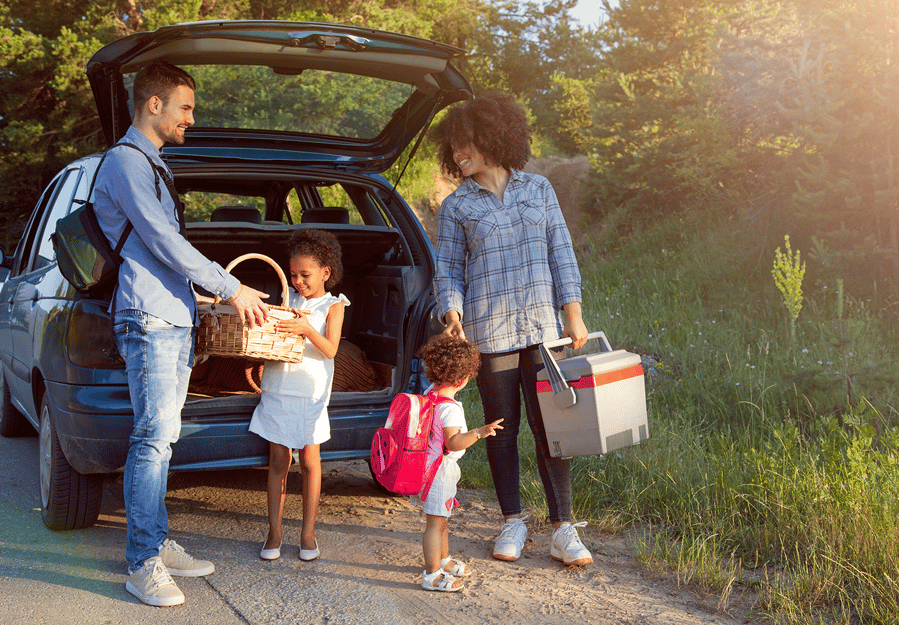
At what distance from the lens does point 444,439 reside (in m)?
2.90

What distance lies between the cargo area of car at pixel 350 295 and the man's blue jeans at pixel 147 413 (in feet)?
2.26

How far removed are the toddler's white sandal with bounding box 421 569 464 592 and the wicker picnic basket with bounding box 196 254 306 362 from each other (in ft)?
3.36

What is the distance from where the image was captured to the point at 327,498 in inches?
165

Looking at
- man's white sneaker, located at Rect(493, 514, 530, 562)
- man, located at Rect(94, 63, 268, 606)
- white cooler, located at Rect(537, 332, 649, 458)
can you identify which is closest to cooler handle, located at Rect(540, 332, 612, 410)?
white cooler, located at Rect(537, 332, 649, 458)

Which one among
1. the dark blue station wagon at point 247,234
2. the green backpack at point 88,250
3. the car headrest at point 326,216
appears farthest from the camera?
the car headrest at point 326,216

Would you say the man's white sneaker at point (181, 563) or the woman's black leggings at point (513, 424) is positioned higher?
the woman's black leggings at point (513, 424)

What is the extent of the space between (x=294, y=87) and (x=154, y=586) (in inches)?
107

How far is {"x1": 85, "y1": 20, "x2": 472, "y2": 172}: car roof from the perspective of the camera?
333 centimetres

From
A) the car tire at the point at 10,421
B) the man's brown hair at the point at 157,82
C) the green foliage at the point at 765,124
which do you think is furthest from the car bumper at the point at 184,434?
the green foliage at the point at 765,124

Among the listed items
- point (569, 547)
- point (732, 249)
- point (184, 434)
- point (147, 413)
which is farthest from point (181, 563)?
point (732, 249)

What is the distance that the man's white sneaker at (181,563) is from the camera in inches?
121

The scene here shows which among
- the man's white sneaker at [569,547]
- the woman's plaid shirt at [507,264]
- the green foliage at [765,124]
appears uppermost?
the green foliage at [765,124]

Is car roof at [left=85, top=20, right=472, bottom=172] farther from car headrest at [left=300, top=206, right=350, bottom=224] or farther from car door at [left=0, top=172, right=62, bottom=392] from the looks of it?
car door at [left=0, top=172, right=62, bottom=392]

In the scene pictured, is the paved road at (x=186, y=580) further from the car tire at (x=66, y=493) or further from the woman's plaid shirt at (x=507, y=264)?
the woman's plaid shirt at (x=507, y=264)
